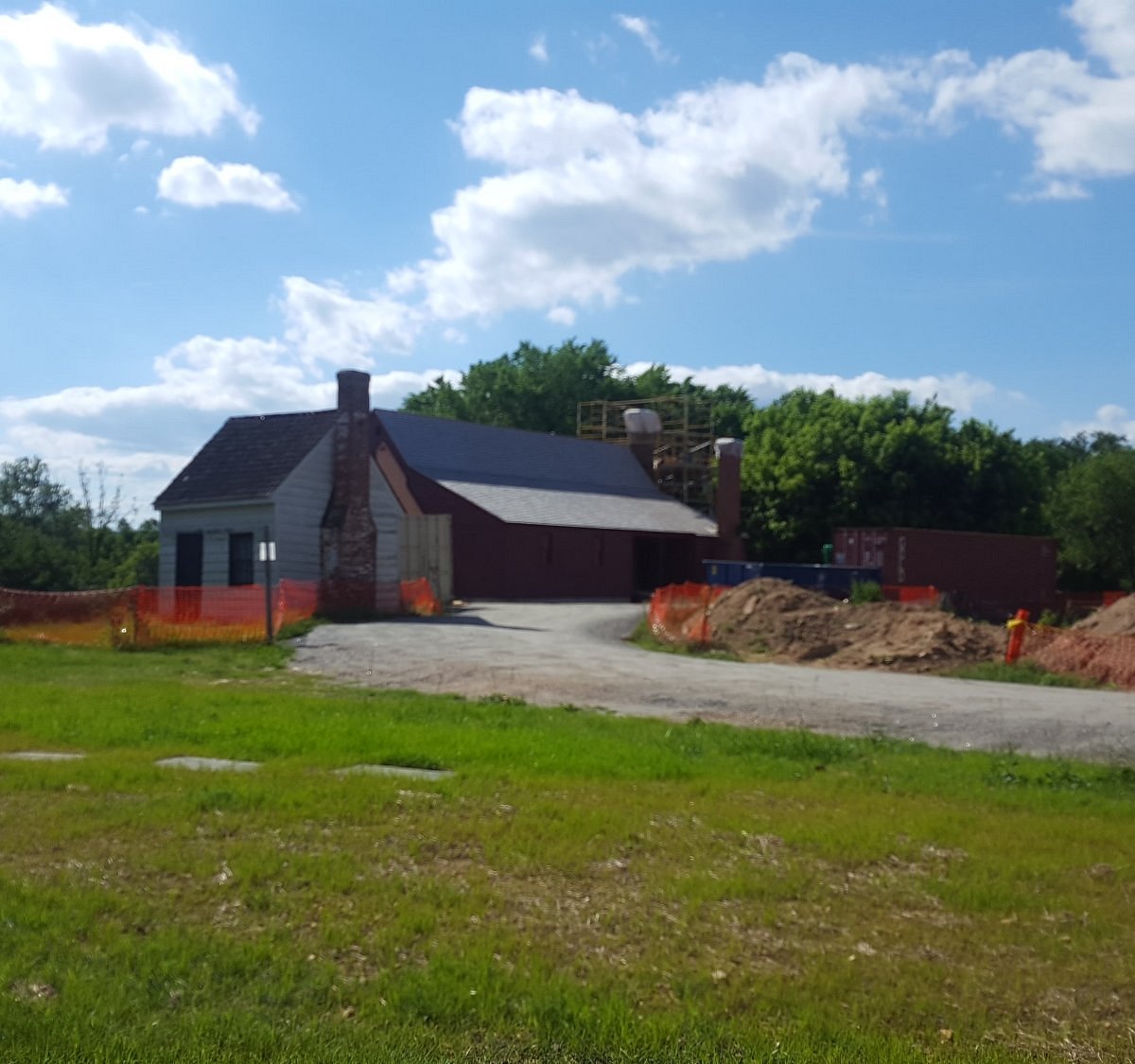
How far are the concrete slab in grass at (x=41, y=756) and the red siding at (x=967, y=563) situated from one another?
33275 millimetres

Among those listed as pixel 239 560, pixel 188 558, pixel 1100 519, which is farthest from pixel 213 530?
pixel 1100 519

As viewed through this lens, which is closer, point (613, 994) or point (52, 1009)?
point (52, 1009)

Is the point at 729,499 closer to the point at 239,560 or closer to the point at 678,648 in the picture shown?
the point at 239,560

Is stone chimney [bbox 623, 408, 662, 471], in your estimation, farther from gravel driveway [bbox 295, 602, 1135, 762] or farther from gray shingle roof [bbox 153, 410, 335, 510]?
gravel driveway [bbox 295, 602, 1135, 762]

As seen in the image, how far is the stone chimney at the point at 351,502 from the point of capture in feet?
110

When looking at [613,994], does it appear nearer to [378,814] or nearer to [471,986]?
[471,986]

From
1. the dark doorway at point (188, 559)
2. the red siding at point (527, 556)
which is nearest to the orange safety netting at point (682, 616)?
the dark doorway at point (188, 559)

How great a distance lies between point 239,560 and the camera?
35.9 metres

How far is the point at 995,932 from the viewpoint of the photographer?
20.5 ft

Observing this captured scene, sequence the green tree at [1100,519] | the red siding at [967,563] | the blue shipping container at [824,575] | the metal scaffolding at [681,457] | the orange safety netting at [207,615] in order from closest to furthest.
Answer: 1. the orange safety netting at [207,615]
2. the blue shipping container at [824,575]
3. the red siding at [967,563]
4. the green tree at [1100,519]
5. the metal scaffolding at [681,457]

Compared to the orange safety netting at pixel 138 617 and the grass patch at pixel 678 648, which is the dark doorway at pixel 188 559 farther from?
the grass patch at pixel 678 648

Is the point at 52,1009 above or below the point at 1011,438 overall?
below

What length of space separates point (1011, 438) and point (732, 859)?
61939mm

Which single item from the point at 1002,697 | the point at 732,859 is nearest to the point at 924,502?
the point at 1002,697
